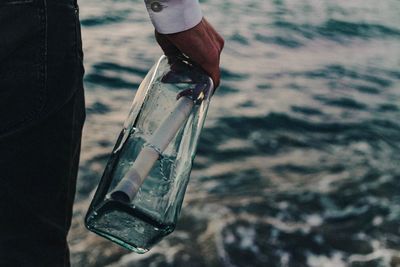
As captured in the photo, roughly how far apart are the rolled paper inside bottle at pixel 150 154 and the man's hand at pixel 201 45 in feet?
0.49

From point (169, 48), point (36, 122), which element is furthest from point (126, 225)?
point (169, 48)

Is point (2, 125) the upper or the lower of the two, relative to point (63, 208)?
upper

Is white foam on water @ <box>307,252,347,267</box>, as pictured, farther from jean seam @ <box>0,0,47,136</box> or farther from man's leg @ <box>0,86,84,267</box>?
jean seam @ <box>0,0,47,136</box>

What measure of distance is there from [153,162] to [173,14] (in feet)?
1.44

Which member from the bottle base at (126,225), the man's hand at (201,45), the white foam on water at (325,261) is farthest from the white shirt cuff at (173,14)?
the white foam on water at (325,261)

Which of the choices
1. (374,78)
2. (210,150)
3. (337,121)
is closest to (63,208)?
(210,150)

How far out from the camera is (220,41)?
1.82 metres

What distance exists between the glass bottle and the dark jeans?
0.15 meters

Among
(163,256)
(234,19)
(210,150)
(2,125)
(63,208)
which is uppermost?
(2,125)

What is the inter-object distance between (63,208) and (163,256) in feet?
5.41

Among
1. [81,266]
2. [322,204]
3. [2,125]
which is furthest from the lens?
[322,204]

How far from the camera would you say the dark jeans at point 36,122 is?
1394mm

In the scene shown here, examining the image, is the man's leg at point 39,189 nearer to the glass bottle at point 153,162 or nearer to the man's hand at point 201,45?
the glass bottle at point 153,162

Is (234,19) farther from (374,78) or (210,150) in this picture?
(210,150)
